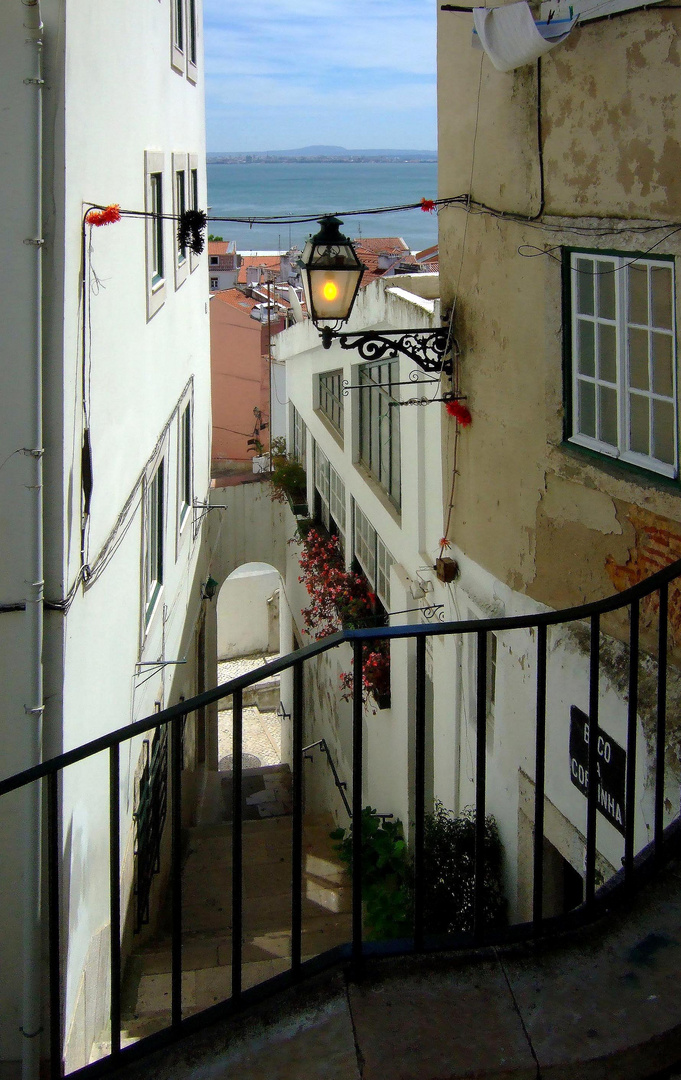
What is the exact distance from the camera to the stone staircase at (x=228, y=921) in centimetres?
854

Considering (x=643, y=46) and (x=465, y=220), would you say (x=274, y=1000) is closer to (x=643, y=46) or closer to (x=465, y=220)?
(x=643, y=46)

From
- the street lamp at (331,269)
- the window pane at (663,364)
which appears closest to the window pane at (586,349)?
the window pane at (663,364)

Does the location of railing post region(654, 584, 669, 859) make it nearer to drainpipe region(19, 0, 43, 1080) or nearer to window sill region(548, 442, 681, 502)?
window sill region(548, 442, 681, 502)

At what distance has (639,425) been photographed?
5414mm

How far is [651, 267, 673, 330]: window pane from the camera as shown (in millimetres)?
5066

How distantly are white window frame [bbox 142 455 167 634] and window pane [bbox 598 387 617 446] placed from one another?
5052mm

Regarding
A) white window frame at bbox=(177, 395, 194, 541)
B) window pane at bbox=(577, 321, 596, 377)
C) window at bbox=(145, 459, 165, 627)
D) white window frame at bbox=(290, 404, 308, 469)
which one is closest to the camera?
window pane at bbox=(577, 321, 596, 377)

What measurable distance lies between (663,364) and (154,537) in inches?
267

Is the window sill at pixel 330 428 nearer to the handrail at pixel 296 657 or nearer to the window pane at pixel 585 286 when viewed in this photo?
the window pane at pixel 585 286

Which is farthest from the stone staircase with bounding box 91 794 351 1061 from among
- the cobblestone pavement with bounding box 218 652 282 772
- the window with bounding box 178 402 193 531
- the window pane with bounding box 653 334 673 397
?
the cobblestone pavement with bounding box 218 652 282 772

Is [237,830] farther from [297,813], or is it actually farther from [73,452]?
[73,452]

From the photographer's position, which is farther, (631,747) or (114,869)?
(631,747)

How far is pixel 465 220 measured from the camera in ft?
23.7

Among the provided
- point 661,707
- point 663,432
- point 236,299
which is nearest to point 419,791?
point 661,707
